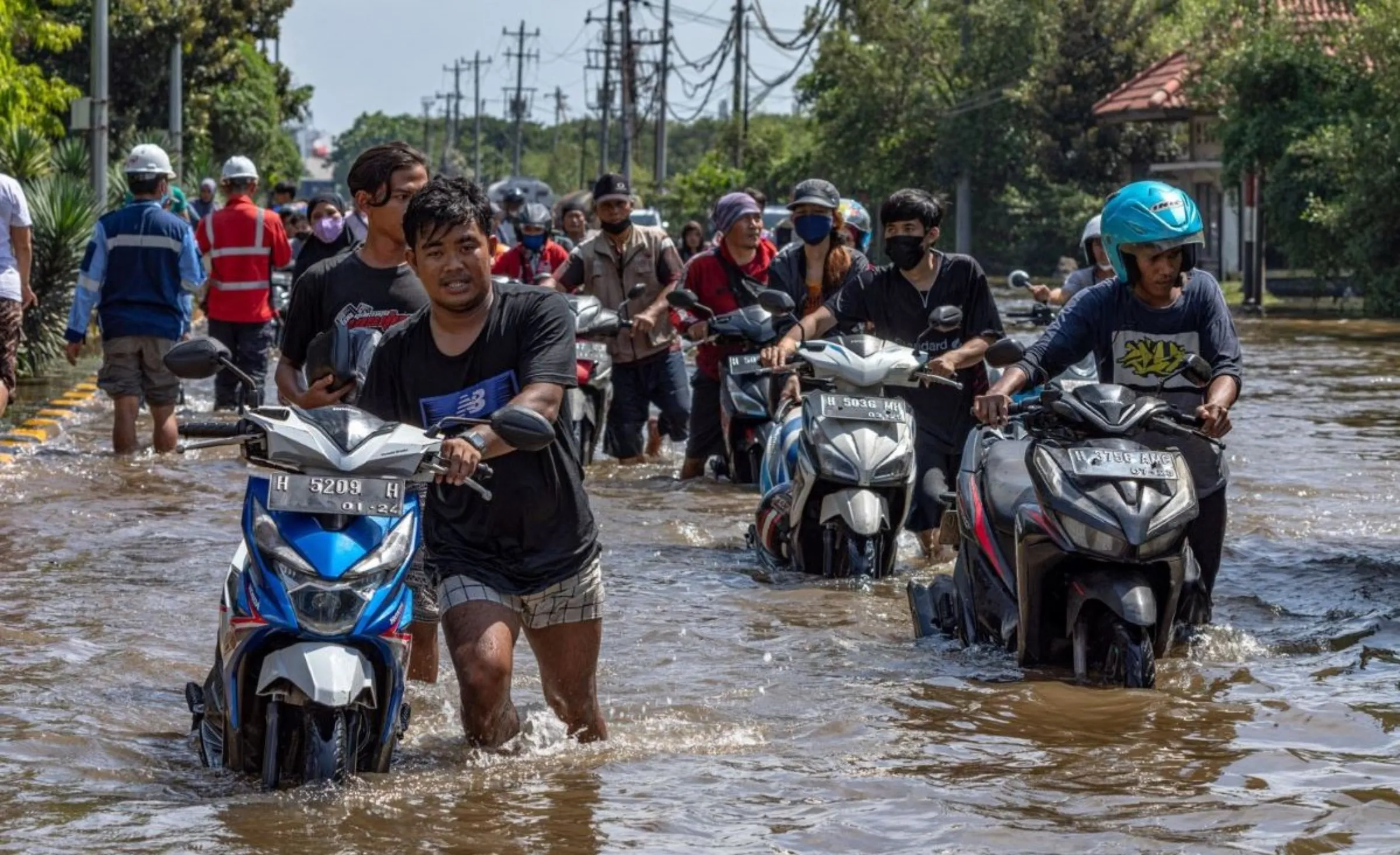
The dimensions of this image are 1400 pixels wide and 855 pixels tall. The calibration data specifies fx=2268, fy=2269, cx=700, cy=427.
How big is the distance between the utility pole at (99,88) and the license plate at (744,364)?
38.1ft

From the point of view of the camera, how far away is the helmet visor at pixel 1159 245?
282 inches

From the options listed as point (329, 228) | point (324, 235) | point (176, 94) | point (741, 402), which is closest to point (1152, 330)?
point (741, 402)

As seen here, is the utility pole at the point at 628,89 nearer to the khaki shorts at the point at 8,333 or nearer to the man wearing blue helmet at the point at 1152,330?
the khaki shorts at the point at 8,333

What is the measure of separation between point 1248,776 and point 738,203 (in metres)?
6.99

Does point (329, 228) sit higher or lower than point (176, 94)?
lower

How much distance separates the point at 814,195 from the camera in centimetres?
1073

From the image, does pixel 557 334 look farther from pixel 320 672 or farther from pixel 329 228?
pixel 329 228

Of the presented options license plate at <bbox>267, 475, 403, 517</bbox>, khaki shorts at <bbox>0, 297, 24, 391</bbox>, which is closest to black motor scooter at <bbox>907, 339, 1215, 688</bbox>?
license plate at <bbox>267, 475, 403, 517</bbox>

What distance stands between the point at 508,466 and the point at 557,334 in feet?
1.16

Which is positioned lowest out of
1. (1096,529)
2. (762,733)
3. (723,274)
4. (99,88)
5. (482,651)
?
(762,733)

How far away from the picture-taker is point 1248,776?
233 inches

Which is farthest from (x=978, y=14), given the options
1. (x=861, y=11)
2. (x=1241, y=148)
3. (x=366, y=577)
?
(x=366, y=577)

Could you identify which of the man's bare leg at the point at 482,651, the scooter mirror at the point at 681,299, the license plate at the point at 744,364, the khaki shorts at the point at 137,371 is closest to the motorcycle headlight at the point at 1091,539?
the man's bare leg at the point at 482,651

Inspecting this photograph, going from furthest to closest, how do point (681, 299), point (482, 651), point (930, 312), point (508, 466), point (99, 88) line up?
point (99, 88), point (681, 299), point (930, 312), point (508, 466), point (482, 651)
